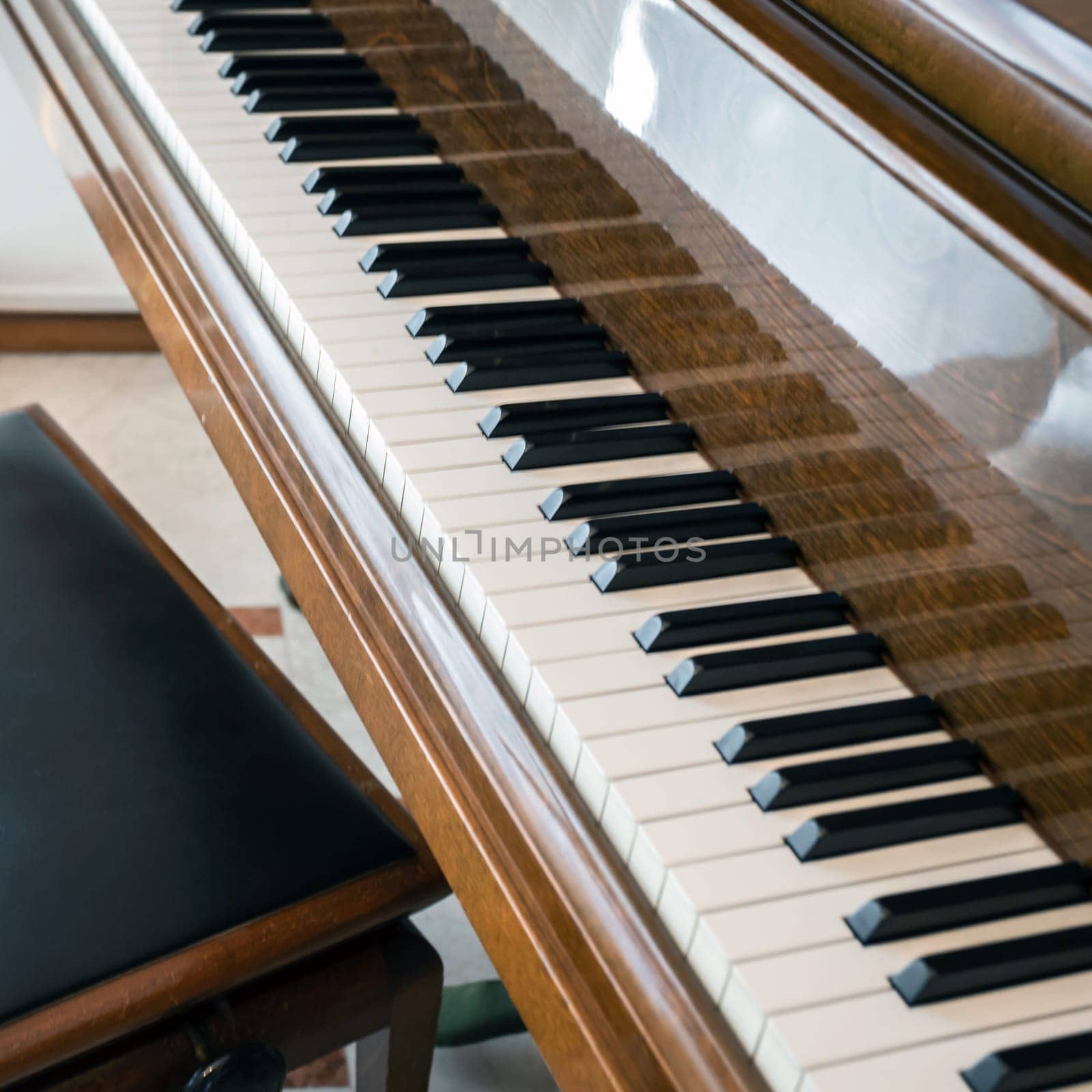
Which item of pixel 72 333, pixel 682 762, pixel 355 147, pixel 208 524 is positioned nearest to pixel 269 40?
pixel 355 147

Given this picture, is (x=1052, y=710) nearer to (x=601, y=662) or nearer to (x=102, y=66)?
(x=601, y=662)

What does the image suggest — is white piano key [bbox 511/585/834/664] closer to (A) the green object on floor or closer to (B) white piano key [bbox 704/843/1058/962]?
(B) white piano key [bbox 704/843/1058/962]

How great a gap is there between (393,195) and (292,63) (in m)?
0.33

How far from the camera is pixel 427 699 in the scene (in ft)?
3.29

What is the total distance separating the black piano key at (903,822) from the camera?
0.81 meters

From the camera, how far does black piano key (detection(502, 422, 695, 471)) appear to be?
3.50 feet

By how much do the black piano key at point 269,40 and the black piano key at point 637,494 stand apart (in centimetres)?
85

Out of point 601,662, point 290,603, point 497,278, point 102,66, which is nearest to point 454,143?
point 497,278

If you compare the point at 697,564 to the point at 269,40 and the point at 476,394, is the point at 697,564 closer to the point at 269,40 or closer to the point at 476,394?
the point at 476,394

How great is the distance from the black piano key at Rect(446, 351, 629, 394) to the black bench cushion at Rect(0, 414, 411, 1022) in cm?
39

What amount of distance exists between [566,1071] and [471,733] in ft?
0.80

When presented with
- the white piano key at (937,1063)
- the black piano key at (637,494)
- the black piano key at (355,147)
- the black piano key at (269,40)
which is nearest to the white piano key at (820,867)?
the white piano key at (937,1063)

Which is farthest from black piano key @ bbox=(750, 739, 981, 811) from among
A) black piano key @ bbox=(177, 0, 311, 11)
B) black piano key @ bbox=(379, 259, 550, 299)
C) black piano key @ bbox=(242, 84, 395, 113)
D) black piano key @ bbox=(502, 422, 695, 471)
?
black piano key @ bbox=(177, 0, 311, 11)

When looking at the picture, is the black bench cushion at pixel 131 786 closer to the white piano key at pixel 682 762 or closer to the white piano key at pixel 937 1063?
the white piano key at pixel 682 762
